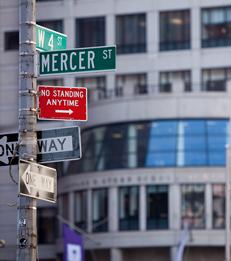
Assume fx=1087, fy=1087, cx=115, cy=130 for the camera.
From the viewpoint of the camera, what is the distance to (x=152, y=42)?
2532 inches

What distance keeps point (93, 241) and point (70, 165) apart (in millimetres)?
5040

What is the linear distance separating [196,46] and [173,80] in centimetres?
244

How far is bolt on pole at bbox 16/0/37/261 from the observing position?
1270cm

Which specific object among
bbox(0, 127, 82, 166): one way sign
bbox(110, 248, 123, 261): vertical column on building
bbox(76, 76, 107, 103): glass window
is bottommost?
bbox(110, 248, 123, 261): vertical column on building

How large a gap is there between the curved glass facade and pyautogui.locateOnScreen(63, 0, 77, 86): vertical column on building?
237 inches

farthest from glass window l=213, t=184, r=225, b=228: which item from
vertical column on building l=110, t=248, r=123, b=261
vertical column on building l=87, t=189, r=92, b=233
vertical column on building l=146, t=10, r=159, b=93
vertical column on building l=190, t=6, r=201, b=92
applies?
vertical column on building l=146, t=10, r=159, b=93

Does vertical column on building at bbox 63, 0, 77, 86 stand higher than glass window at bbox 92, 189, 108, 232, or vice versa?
vertical column on building at bbox 63, 0, 77, 86

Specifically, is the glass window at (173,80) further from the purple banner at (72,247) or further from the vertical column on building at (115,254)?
the purple banner at (72,247)

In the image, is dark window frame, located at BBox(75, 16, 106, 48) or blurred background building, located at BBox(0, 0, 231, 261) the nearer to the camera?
blurred background building, located at BBox(0, 0, 231, 261)

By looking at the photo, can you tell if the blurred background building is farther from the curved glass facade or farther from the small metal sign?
the small metal sign

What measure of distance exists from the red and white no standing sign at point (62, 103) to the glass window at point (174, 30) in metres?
50.6

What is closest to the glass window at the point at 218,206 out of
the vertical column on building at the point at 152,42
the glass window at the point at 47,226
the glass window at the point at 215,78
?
the glass window at the point at 215,78

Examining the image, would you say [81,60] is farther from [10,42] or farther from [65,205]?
[10,42]

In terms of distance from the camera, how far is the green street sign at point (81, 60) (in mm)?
13281
